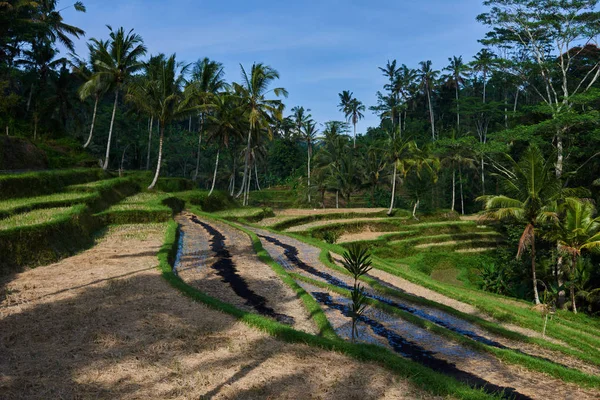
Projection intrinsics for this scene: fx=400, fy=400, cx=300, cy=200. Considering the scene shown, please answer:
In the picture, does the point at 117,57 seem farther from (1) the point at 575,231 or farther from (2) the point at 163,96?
(1) the point at 575,231

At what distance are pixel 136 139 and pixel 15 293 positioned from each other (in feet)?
137

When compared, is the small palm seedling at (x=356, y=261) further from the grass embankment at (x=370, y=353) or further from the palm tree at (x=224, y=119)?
the palm tree at (x=224, y=119)

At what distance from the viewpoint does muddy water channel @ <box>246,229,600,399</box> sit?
25.6ft

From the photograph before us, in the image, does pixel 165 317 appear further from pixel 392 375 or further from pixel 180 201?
pixel 180 201

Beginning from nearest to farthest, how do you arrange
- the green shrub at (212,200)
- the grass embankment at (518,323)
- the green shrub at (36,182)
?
1. the grass embankment at (518,323)
2. the green shrub at (36,182)
3. the green shrub at (212,200)

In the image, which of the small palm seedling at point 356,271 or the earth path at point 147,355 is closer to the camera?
the earth path at point 147,355

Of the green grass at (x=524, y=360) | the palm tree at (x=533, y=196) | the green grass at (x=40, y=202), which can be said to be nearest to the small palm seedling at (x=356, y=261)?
the green grass at (x=524, y=360)

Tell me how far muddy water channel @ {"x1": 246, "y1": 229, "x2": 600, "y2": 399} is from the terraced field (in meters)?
0.04

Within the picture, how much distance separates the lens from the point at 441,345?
32.0 feet

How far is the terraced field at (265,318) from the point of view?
676 centimetres

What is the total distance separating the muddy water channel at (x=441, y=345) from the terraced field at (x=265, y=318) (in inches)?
1.7

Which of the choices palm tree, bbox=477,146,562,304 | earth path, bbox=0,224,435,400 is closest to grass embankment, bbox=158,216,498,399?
earth path, bbox=0,224,435,400

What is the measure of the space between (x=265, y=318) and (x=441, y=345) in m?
4.37

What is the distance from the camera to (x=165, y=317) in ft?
29.2
